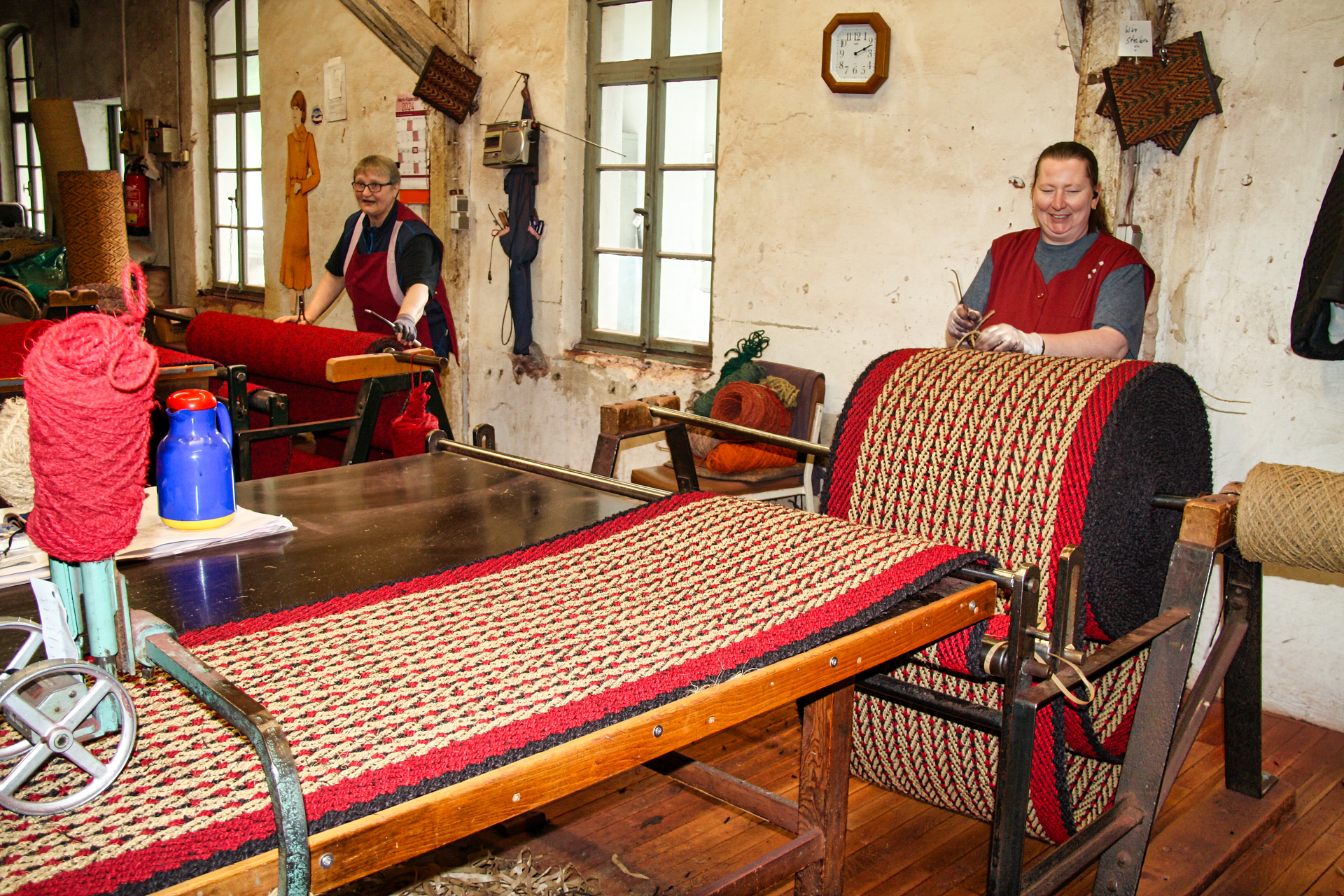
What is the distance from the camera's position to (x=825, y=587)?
1275mm

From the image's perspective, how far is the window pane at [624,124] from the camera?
4930mm

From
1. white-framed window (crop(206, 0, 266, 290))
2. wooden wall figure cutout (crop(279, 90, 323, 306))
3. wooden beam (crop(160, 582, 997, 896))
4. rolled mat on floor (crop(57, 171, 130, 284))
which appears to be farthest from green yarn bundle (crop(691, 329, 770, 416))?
white-framed window (crop(206, 0, 266, 290))

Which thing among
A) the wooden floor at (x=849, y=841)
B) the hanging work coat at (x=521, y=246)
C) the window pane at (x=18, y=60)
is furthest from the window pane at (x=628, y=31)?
the window pane at (x=18, y=60)

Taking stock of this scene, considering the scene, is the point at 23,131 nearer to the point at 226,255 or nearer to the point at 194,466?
the point at 226,255

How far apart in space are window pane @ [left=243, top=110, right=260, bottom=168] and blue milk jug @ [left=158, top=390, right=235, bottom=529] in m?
6.87

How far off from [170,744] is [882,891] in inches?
65.5

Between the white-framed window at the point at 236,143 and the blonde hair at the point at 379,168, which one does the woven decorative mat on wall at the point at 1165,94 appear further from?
the white-framed window at the point at 236,143

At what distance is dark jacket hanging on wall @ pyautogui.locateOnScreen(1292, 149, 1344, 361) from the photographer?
8.67 ft

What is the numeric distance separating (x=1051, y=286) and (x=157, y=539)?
7.52 ft

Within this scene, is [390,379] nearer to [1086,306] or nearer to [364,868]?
[1086,306]

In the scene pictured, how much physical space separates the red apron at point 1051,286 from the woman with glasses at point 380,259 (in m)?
2.18

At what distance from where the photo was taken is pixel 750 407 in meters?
3.71

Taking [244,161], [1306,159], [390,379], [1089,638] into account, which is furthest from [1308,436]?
[244,161]

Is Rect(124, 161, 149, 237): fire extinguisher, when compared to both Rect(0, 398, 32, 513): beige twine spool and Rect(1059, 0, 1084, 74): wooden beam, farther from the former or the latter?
Rect(0, 398, 32, 513): beige twine spool
